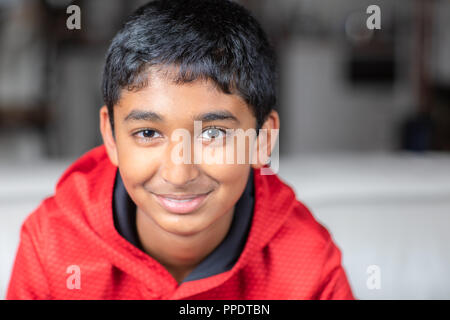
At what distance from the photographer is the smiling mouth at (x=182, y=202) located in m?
0.53

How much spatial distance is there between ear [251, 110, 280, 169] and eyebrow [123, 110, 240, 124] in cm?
8

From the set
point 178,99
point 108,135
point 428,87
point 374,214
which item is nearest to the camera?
point 178,99

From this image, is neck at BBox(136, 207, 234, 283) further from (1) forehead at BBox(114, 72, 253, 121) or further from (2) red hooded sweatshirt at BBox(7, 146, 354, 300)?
(1) forehead at BBox(114, 72, 253, 121)

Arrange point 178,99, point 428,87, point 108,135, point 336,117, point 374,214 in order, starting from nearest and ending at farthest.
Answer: point 178,99 < point 108,135 < point 374,214 < point 428,87 < point 336,117

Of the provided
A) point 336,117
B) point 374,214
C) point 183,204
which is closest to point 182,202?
point 183,204

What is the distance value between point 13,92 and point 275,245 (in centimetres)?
258

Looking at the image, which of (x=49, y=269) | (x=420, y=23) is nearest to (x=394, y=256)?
(x=49, y=269)

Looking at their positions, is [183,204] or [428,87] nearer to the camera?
[183,204]

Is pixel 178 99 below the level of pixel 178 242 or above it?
above

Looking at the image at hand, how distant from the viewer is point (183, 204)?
534 mm

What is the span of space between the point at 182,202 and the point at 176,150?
0.22 ft

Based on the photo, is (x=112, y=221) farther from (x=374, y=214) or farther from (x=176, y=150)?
(x=374, y=214)

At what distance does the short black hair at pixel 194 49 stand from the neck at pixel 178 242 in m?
0.14
